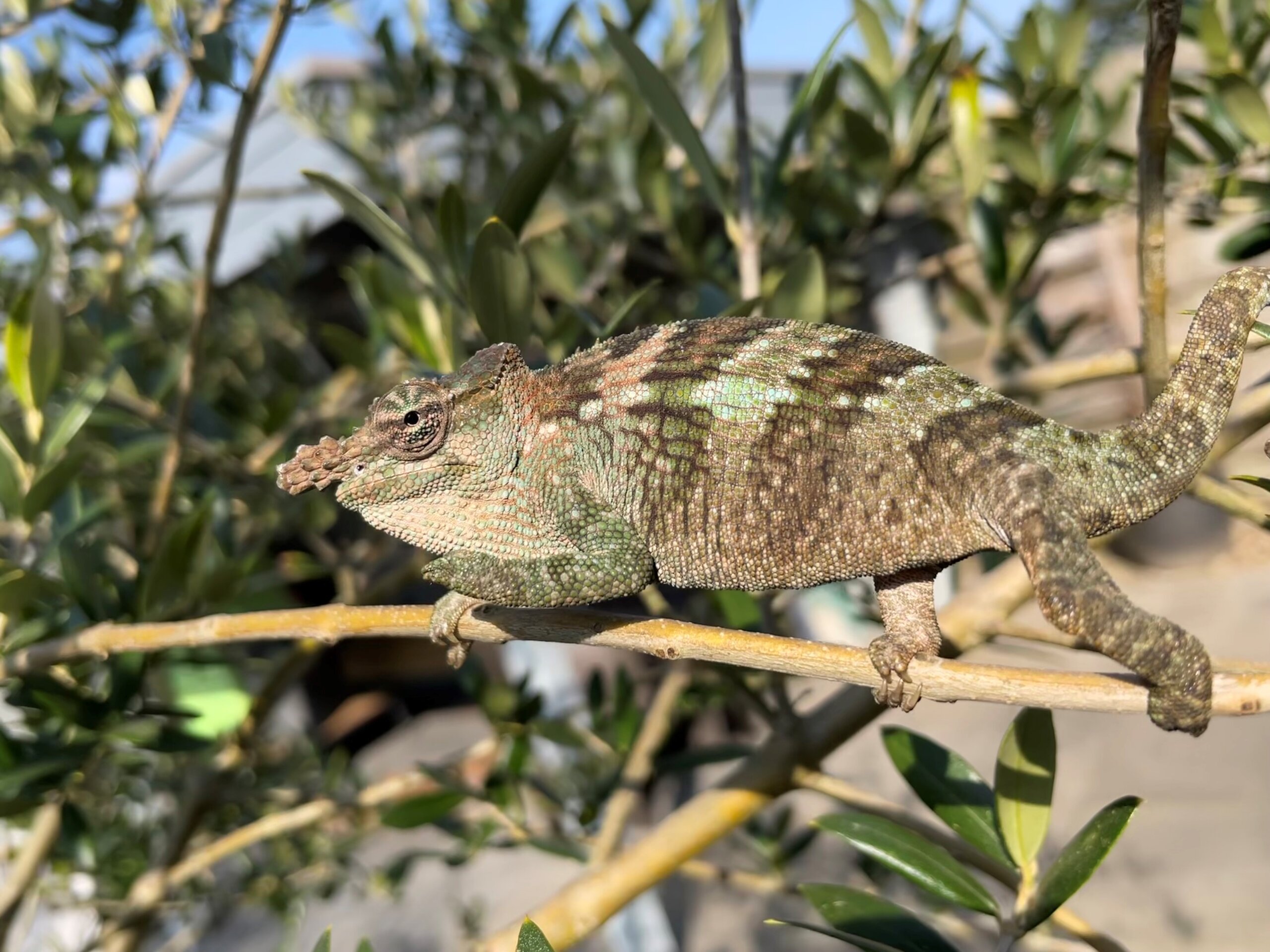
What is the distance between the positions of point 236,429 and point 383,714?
4118mm

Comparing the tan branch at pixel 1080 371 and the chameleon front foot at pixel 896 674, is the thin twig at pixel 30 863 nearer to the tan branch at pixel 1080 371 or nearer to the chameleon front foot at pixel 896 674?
the chameleon front foot at pixel 896 674

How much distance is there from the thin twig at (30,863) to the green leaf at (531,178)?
125cm

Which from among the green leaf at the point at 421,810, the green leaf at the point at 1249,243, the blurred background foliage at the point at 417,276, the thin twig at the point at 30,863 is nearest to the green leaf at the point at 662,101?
the blurred background foliage at the point at 417,276

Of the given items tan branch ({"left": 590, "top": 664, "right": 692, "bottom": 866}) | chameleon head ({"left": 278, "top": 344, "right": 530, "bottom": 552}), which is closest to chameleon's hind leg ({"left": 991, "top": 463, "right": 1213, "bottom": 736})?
chameleon head ({"left": 278, "top": 344, "right": 530, "bottom": 552})

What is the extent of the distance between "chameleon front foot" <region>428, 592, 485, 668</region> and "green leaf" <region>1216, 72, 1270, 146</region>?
1318mm

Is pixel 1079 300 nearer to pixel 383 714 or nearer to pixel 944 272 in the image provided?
pixel 944 272

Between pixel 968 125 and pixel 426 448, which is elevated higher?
pixel 968 125

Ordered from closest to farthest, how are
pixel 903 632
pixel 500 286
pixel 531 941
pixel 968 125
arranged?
pixel 531 941
pixel 903 632
pixel 500 286
pixel 968 125

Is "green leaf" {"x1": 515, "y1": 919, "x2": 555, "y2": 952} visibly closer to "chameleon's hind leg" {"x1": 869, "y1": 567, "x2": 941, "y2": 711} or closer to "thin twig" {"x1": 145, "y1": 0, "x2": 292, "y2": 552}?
"chameleon's hind leg" {"x1": 869, "y1": 567, "x2": 941, "y2": 711}

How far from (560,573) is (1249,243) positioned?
119 centimetres

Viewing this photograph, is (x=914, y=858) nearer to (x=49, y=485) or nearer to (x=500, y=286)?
(x=500, y=286)

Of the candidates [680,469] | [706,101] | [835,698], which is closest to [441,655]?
[706,101]

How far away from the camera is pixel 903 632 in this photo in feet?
2.99

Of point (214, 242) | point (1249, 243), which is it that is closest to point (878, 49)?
point (1249, 243)
